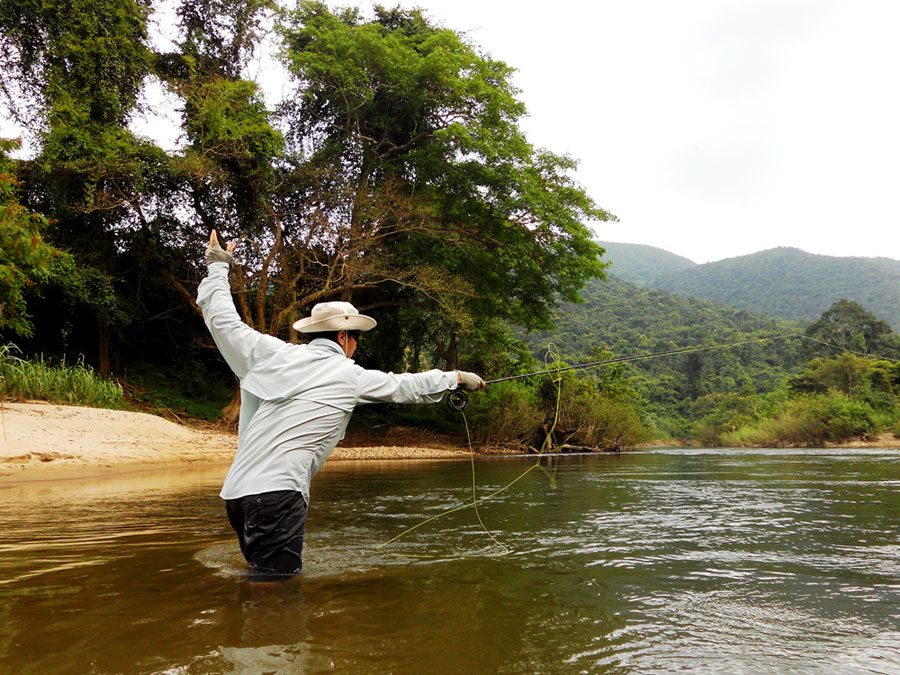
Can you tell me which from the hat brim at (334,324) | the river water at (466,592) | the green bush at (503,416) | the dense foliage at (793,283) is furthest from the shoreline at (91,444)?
the dense foliage at (793,283)

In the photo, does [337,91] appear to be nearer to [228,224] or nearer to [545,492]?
[228,224]

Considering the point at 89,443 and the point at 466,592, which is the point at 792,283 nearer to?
the point at 89,443

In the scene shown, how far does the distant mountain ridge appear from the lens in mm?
97312

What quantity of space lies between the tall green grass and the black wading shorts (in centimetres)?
1045

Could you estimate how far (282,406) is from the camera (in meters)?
3.47

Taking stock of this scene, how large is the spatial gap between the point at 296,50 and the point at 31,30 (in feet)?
25.4

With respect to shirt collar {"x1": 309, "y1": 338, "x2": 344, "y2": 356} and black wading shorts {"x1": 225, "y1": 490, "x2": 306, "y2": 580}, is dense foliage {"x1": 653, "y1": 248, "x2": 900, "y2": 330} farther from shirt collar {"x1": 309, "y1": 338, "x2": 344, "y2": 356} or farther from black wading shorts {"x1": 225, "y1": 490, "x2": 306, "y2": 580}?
black wading shorts {"x1": 225, "y1": 490, "x2": 306, "y2": 580}

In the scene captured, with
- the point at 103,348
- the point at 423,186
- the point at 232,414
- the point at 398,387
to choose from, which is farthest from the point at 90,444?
the point at 423,186

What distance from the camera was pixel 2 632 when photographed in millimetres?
2500

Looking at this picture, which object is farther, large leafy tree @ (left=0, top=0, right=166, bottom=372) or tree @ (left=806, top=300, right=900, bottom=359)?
tree @ (left=806, top=300, right=900, bottom=359)

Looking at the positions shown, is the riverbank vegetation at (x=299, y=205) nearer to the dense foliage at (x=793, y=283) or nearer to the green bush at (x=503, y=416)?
the green bush at (x=503, y=416)

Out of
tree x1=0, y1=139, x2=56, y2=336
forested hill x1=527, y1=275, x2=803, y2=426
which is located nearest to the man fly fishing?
tree x1=0, y1=139, x2=56, y2=336

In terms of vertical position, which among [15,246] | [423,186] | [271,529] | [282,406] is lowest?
[271,529]

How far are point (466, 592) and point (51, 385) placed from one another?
12797 millimetres
